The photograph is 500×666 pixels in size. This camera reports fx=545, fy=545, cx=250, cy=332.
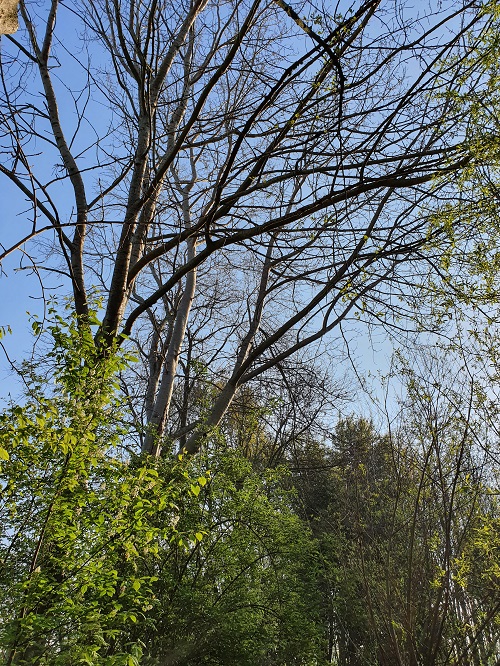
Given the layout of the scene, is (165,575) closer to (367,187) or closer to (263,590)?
(263,590)

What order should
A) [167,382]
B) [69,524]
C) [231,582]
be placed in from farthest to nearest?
[167,382]
[231,582]
[69,524]

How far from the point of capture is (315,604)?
914 centimetres

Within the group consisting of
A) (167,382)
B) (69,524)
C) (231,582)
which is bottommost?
(231,582)

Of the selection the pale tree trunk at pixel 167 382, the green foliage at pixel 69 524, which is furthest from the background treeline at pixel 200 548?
the pale tree trunk at pixel 167 382

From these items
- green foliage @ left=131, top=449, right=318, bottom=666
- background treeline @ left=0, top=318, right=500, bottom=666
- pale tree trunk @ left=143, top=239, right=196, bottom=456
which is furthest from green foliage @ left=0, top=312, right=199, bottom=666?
pale tree trunk @ left=143, top=239, right=196, bottom=456

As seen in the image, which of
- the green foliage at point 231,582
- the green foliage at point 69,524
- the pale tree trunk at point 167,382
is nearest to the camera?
the green foliage at point 69,524

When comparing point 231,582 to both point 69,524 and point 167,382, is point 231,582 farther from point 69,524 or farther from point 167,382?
point 69,524

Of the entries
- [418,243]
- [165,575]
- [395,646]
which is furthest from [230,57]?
[165,575]

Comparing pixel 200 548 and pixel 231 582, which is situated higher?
pixel 200 548

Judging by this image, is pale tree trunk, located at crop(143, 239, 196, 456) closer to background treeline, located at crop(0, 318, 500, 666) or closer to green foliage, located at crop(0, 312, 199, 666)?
background treeline, located at crop(0, 318, 500, 666)

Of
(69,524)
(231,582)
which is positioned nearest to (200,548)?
(231,582)

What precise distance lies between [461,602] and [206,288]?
643 centimetres

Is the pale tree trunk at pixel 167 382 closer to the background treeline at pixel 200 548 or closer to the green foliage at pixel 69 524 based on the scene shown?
the background treeline at pixel 200 548

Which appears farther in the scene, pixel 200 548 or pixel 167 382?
pixel 167 382
